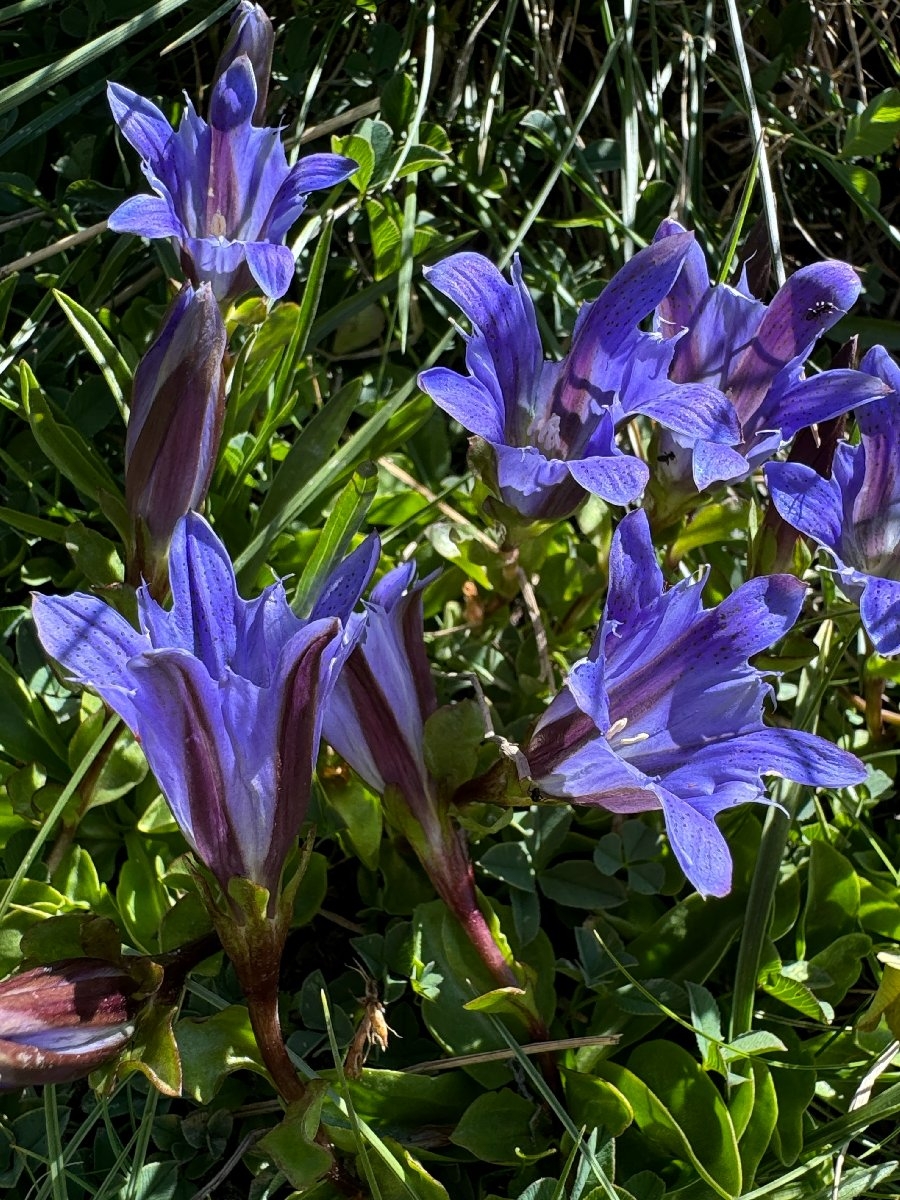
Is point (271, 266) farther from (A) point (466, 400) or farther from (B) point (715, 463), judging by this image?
(B) point (715, 463)

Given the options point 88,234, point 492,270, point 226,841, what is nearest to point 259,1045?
point 226,841

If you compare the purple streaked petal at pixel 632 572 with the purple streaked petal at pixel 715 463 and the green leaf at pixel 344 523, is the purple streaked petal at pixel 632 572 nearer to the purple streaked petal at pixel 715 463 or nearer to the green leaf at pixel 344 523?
the purple streaked petal at pixel 715 463

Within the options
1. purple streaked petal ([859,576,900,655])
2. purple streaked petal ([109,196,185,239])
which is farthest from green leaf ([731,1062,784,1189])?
purple streaked petal ([109,196,185,239])

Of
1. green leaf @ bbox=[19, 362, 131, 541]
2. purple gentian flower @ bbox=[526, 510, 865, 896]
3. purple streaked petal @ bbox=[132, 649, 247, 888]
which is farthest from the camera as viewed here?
green leaf @ bbox=[19, 362, 131, 541]

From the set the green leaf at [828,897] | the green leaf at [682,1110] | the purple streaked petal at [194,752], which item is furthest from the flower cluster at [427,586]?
the green leaf at [828,897]

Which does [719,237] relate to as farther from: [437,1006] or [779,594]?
[437,1006]

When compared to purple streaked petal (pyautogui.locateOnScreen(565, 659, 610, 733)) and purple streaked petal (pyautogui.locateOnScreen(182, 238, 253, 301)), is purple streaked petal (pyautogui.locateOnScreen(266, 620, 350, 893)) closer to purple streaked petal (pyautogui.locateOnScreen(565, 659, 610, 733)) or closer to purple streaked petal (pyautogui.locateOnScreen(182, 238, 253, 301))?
purple streaked petal (pyautogui.locateOnScreen(565, 659, 610, 733))
